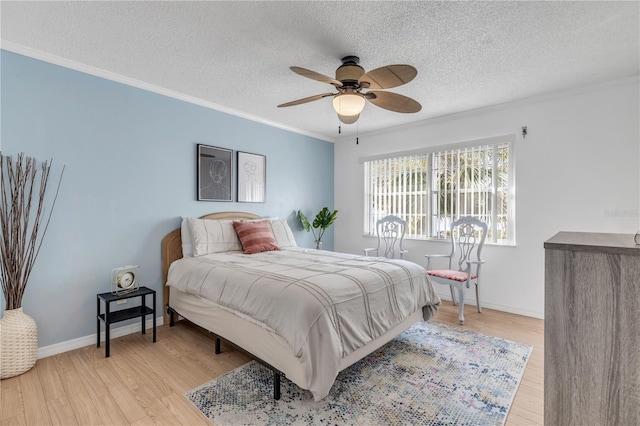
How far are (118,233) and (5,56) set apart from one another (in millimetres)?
1588

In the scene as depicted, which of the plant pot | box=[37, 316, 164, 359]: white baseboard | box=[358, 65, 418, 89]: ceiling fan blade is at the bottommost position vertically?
box=[37, 316, 164, 359]: white baseboard

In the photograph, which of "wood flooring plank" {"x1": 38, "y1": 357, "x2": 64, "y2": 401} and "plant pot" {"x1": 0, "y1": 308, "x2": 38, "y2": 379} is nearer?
"wood flooring plank" {"x1": 38, "y1": 357, "x2": 64, "y2": 401}

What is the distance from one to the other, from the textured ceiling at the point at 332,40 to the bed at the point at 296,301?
1.64 metres

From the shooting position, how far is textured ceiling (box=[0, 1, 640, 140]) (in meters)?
1.90

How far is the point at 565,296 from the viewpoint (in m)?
1.02

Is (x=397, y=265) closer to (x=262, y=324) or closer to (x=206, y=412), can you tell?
(x=262, y=324)

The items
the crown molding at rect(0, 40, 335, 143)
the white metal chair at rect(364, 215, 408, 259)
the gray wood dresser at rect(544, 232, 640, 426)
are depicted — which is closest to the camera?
the gray wood dresser at rect(544, 232, 640, 426)

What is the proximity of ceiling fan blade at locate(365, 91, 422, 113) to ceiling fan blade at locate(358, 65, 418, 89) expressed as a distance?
4.8 inches

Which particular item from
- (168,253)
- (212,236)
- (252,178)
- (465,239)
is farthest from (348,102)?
(465,239)

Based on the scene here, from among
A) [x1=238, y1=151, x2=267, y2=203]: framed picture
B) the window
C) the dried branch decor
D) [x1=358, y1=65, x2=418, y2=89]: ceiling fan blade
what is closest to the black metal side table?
the dried branch decor

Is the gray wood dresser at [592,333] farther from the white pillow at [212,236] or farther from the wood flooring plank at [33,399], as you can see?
the white pillow at [212,236]

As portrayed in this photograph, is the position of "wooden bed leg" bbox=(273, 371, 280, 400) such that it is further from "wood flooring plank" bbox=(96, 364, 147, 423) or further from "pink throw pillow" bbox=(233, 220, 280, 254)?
"pink throw pillow" bbox=(233, 220, 280, 254)

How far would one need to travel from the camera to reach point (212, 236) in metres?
3.26

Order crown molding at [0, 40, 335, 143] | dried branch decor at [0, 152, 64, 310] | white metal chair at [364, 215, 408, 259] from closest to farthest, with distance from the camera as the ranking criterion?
dried branch decor at [0, 152, 64, 310]
crown molding at [0, 40, 335, 143]
white metal chair at [364, 215, 408, 259]
